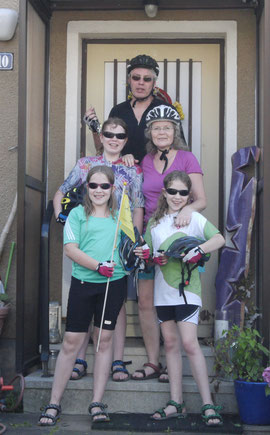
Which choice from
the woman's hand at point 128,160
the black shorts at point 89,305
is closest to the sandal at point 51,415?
the black shorts at point 89,305

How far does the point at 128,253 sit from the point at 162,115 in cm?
111

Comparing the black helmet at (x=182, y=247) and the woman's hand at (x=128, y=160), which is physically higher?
the woman's hand at (x=128, y=160)

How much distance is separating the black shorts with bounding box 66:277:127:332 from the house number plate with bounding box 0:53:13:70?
7.10 feet

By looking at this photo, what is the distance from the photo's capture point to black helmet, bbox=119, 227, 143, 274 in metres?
4.50

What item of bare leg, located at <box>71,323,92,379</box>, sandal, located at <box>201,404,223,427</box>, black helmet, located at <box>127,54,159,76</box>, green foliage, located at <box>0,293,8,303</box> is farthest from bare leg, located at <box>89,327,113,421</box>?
black helmet, located at <box>127,54,159,76</box>

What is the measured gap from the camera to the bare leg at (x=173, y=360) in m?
4.52

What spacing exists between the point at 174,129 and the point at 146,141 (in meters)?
0.43

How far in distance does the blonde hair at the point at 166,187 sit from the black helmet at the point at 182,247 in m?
0.30

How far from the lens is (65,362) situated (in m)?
4.47

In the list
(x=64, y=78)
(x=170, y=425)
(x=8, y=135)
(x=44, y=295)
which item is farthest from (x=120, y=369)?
(x=64, y=78)

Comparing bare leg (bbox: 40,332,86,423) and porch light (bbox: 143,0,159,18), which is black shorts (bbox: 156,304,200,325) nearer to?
bare leg (bbox: 40,332,86,423)

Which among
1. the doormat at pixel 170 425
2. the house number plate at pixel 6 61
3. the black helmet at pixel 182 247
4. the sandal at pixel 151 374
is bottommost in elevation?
the doormat at pixel 170 425

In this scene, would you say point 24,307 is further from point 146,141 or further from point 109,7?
point 109,7

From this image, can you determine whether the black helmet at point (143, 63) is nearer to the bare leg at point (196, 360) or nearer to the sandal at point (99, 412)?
the bare leg at point (196, 360)
